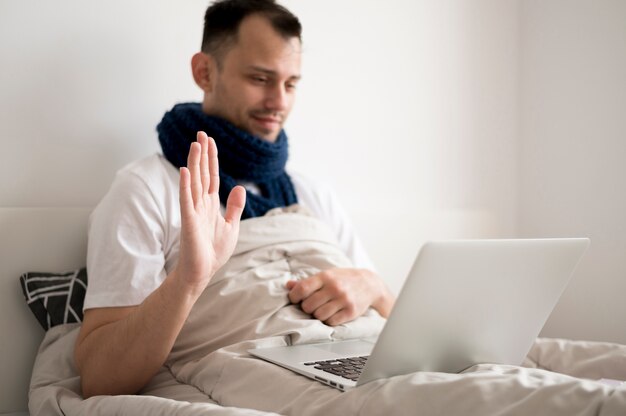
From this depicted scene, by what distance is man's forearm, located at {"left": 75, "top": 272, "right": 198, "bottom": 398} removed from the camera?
123 cm

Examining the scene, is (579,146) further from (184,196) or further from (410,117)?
(184,196)

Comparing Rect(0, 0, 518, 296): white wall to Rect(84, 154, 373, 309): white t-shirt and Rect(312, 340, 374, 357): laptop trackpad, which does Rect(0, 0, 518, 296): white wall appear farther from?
Rect(312, 340, 374, 357): laptop trackpad

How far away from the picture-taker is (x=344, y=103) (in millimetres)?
2303

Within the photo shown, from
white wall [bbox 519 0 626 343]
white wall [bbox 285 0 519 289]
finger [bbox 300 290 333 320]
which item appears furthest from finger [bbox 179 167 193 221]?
white wall [bbox 519 0 626 343]

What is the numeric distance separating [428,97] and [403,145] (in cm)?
Answer: 20

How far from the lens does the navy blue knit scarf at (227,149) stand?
1592mm

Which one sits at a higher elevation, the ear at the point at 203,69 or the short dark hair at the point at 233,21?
the short dark hair at the point at 233,21

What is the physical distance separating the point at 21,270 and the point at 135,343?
44cm

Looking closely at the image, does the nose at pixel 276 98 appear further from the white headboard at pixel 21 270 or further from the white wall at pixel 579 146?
the white wall at pixel 579 146

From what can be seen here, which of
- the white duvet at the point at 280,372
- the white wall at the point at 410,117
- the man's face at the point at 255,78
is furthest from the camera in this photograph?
the white wall at the point at 410,117

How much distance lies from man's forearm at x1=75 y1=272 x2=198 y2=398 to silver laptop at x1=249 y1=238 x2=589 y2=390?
5.9 inches

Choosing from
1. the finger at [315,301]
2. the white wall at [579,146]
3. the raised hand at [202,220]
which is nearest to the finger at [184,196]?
the raised hand at [202,220]

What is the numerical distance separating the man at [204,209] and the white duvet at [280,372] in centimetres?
6

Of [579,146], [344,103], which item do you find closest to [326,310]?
[344,103]
